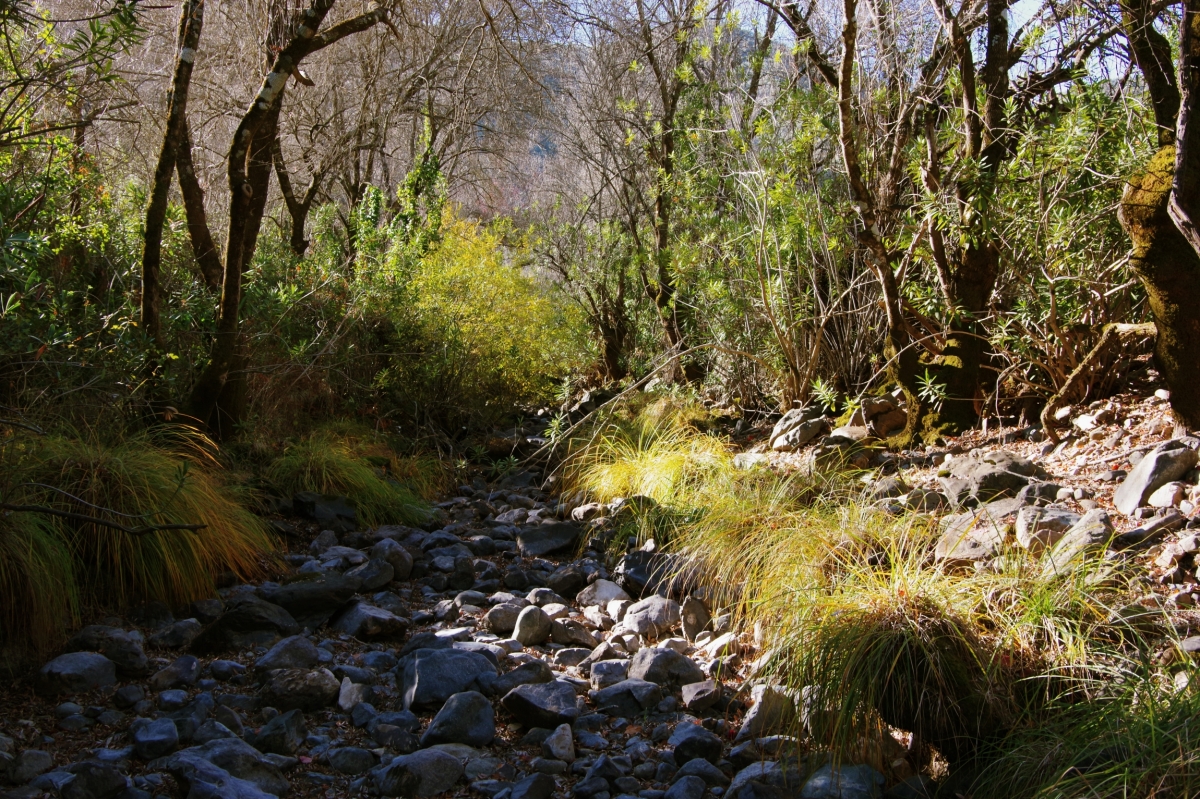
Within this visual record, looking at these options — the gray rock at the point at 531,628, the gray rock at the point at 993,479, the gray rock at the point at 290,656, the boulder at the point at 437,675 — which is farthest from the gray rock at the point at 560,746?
the gray rock at the point at 993,479

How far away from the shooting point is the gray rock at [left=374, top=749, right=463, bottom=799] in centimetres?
279

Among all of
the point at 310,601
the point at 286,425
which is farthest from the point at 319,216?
the point at 310,601

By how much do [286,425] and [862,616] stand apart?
4.91 meters

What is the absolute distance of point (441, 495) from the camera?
23.3 ft

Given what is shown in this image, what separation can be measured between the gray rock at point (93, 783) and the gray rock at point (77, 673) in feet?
2.55

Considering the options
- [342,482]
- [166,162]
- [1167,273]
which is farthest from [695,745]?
[166,162]

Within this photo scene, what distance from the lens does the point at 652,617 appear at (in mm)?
4344

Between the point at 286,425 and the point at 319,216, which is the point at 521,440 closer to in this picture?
the point at 286,425

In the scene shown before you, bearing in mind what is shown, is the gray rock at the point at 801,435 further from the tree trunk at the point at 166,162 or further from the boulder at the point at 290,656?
the tree trunk at the point at 166,162

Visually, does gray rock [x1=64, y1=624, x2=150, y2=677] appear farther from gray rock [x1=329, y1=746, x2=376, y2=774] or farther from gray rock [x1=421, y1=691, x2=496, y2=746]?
gray rock [x1=421, y1=691, x2=496, y2=746]

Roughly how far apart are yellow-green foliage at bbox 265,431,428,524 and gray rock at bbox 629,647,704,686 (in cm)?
270

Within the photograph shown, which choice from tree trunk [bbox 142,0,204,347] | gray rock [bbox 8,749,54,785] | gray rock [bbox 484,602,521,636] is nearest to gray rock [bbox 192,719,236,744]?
gray rock [bbox 8,749,54,785]

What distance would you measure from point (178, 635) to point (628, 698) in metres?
1.92

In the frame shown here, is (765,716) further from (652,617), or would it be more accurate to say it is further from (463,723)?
(652,617)
